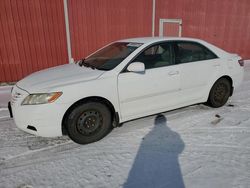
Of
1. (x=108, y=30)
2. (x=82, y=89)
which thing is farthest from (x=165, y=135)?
(x=108, y=30)

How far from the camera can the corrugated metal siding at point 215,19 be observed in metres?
9.50

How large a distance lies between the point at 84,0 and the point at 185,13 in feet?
15.6

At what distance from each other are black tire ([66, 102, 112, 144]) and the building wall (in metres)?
4.93

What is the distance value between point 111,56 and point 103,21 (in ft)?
15.2

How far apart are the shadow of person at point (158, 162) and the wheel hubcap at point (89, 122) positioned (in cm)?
74

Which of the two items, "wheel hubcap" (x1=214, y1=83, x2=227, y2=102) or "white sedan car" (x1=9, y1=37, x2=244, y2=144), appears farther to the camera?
"wheel hubcap" (x1=214, y1=83, x2=227, y2=102)

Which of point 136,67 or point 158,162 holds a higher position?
point 136,67

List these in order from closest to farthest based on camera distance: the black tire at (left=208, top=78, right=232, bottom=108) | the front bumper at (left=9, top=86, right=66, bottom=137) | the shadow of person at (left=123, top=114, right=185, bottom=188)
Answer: the shadow of person at (left=123, top=114, right=185, bottom=188) < the front bumper at (left=9, top=86, right=66, bottom=137) < the black tire at (left=208, top=78, right=232, bottom=108)

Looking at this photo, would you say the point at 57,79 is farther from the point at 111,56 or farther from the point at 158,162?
the point at 158,162

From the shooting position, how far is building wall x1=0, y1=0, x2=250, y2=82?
6.79 metres

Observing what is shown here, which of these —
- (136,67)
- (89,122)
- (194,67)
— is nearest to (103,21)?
(194,67)

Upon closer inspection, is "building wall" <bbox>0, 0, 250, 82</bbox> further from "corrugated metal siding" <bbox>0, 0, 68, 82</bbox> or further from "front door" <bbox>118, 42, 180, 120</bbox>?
"front door" <bbox>118, 42, 180, 120</bbox>

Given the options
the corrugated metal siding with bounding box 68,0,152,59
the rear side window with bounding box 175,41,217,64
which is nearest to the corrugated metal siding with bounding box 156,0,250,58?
the corrugated metal siding with bounding box 68,0,152,59

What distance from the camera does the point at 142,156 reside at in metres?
2.94
